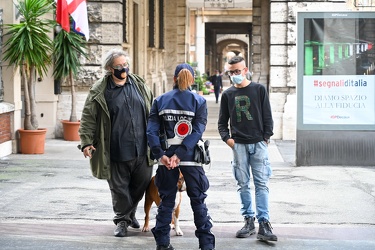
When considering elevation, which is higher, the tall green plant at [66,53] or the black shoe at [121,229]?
the tall green plant at [66,53]

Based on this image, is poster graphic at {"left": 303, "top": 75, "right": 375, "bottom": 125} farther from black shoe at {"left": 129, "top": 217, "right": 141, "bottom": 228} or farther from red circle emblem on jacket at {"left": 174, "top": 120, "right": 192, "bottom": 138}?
red circle emblem on jacket at {"left": 174, "top": 120, "right": 192, "bottom": 138}

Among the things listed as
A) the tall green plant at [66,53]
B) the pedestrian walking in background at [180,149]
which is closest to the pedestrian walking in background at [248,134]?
the pedestrian walking in background at [180,149]

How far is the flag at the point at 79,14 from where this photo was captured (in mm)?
15676

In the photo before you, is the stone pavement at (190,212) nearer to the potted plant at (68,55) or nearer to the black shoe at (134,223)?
the black shoe at (134,223)

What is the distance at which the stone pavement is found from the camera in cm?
801

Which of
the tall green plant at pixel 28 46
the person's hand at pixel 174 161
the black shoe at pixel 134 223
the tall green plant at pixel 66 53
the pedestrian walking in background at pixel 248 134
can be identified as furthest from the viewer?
the tall green plant at pixel 66 53

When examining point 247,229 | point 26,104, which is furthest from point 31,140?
point 247,229

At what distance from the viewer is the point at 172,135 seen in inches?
289

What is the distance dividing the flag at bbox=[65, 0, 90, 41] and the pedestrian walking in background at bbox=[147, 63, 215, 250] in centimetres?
870

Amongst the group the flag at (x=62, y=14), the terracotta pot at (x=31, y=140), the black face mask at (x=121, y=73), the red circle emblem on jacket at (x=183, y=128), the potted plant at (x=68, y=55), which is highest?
the flag at (x=62, y=14)

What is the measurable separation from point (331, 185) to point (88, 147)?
482 cm

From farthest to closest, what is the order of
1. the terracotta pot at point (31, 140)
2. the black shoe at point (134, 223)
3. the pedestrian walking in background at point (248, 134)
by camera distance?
the terracotta pot at point (31, 140)
the black shoe at point (134, 223)
the pedestrian walking in background at point (248, 134)

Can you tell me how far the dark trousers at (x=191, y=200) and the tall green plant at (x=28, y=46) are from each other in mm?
7840

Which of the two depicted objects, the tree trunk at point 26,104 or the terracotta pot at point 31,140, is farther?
the tree trunk at point 26,104
